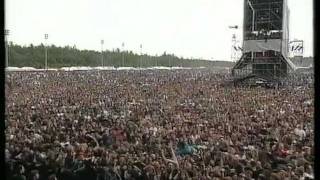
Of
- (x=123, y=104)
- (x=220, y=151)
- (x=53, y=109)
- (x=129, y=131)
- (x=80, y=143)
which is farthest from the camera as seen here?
(x=123, y=104)

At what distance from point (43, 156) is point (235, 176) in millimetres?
1793

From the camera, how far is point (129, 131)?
5.66 m

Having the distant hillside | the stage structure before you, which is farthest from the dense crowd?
the distant hillside

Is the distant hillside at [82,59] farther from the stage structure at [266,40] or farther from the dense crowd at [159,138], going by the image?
the dense crowd at [159,138]

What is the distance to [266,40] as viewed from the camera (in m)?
12.0

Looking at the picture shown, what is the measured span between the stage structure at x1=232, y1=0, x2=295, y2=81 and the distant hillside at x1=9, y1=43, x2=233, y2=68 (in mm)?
4799

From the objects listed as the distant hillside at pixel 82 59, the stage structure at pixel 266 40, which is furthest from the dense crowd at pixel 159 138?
the distant hillside at pixel 82 59

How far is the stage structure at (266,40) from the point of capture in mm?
11844

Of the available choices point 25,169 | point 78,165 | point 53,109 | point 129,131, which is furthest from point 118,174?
point 53,109

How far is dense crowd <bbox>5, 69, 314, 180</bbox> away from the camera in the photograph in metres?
3.96

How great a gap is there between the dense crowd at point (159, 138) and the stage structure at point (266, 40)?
2.90 metres

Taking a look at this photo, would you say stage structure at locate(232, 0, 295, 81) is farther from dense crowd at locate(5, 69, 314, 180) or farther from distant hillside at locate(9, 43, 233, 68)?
distant hillside at locate(9, 43, 233, 68)

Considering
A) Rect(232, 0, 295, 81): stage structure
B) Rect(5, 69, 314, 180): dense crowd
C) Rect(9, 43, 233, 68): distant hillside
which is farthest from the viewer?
Rect(9, 43, 233, 68): distant hillside

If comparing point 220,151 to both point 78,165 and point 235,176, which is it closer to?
point 235,176
